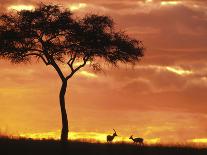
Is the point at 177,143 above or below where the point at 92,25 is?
below

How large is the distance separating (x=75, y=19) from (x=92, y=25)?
1.59m

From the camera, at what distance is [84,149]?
37.7 metres

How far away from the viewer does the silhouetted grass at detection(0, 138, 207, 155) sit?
3569 centimetres

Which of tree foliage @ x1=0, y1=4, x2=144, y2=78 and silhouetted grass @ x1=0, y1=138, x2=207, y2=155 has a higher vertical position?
tree foliage @ x1=0, y1=4, x2=144, y2=78

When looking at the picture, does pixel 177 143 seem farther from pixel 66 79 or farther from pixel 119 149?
pixel 66 79

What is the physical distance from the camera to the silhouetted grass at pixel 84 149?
35.7 metres

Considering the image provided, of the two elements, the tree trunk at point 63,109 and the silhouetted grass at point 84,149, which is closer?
the silhouetted grass at point 84,149

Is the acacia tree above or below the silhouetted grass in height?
above

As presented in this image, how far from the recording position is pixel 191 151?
39.6 metres

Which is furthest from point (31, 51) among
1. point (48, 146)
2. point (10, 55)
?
point (48, 146)

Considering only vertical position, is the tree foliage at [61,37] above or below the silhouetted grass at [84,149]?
above

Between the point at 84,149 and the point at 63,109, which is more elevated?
the point at 63,109

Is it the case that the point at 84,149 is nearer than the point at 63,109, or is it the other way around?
the point at 84,149

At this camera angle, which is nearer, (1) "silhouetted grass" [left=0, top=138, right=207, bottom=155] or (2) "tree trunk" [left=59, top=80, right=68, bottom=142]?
(1) "silhouetted grass" [left=0, top=138, right=207, bottom=155]
